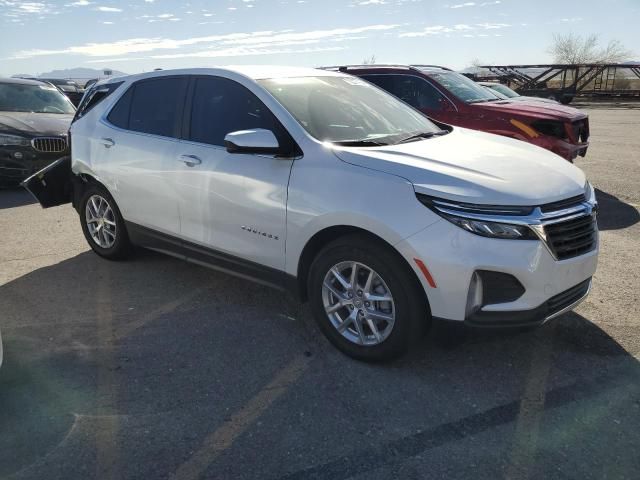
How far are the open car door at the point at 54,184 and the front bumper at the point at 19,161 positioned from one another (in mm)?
3394

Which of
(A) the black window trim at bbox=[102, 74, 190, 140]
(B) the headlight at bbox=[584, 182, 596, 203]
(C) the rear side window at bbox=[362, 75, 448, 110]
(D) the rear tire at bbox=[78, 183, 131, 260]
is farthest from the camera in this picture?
(C) the rear side window at bbox=[362, 75, 448, 110]

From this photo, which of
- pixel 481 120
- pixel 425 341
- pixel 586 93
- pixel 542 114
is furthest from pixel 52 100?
pixel 586 93

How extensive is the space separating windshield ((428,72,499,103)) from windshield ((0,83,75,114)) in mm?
6545

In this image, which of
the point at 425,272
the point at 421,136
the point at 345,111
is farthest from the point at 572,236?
the point at 345,111

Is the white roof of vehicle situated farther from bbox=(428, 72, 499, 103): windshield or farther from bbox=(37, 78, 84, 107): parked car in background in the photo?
bbox=(37, 78, 84, 107): parked car in background

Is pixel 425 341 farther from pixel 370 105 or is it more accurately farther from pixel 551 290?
pixel 370 105

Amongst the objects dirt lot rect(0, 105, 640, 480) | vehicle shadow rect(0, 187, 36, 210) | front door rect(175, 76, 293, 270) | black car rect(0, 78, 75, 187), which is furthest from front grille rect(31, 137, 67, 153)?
front door rect(175, 76, 293, 270)

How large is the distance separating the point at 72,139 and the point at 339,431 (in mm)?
4083

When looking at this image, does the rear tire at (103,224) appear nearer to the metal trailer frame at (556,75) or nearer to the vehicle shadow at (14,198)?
the vehicle shadow at (14,198)

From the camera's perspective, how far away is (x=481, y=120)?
8.01 m

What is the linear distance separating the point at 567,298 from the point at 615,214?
14.2ft

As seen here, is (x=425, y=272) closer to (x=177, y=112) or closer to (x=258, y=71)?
(x=258, y=71)

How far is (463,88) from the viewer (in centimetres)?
879

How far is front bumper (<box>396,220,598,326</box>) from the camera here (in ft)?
9.56
